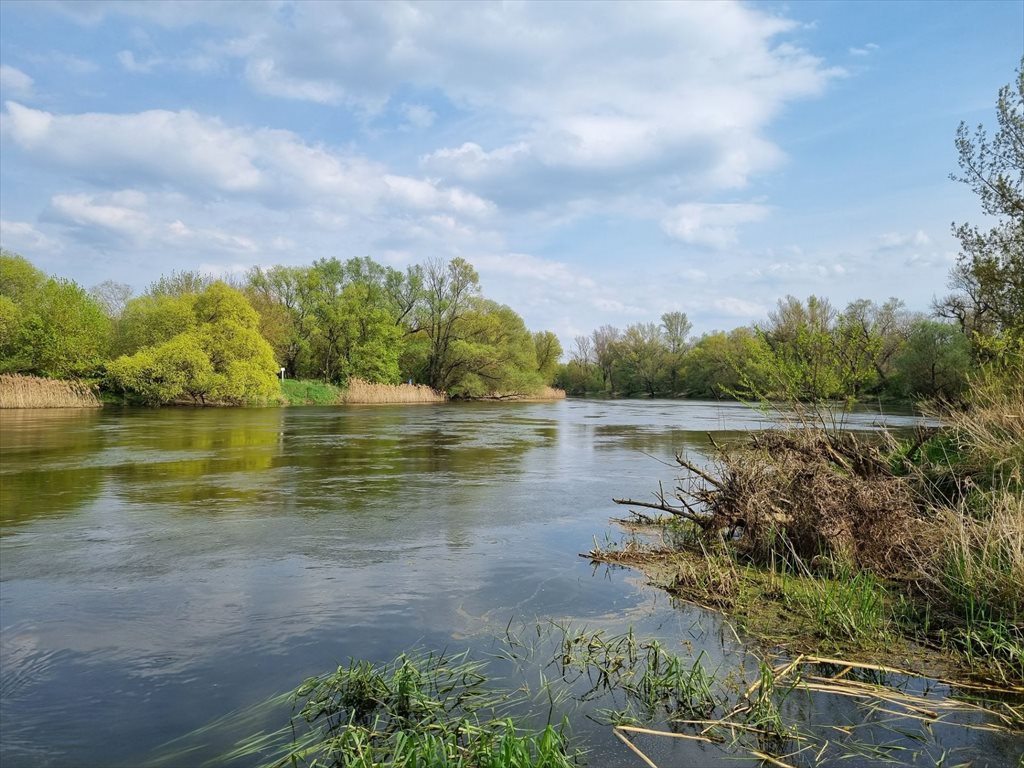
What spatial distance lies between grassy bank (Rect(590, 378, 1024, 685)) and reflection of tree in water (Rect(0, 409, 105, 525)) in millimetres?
8201

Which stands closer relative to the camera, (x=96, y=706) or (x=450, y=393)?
(x=96, y=706)

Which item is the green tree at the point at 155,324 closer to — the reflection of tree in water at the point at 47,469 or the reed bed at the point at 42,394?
the reed bed at the point at 42,394

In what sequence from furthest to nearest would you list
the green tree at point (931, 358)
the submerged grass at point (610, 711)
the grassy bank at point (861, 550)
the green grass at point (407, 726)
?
the green tree at point (931, 358)
the grassy bank at point (861, 550)
the submerged grass at point (610, 711)
the green grass at point (407, 726)

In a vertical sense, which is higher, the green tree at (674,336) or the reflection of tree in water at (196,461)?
the green tree at (674,336)

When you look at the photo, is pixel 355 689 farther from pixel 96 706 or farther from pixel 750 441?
pixel 750 441

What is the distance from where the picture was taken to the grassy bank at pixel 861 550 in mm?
4909

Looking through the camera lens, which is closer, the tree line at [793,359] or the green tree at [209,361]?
the tree line at [793,359]

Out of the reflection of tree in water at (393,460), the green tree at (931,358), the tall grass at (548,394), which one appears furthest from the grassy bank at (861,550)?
the tall grass at (548,394)

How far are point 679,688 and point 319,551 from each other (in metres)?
4.74

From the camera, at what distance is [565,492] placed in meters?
11.7

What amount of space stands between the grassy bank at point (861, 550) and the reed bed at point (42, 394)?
34.3 m

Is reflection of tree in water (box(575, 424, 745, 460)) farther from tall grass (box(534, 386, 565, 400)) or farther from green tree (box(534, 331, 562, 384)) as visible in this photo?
green tree (box(534, 331, 562, 384))

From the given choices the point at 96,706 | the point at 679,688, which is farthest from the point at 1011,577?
the point at 96,706

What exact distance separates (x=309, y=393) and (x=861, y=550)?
4402 cm
